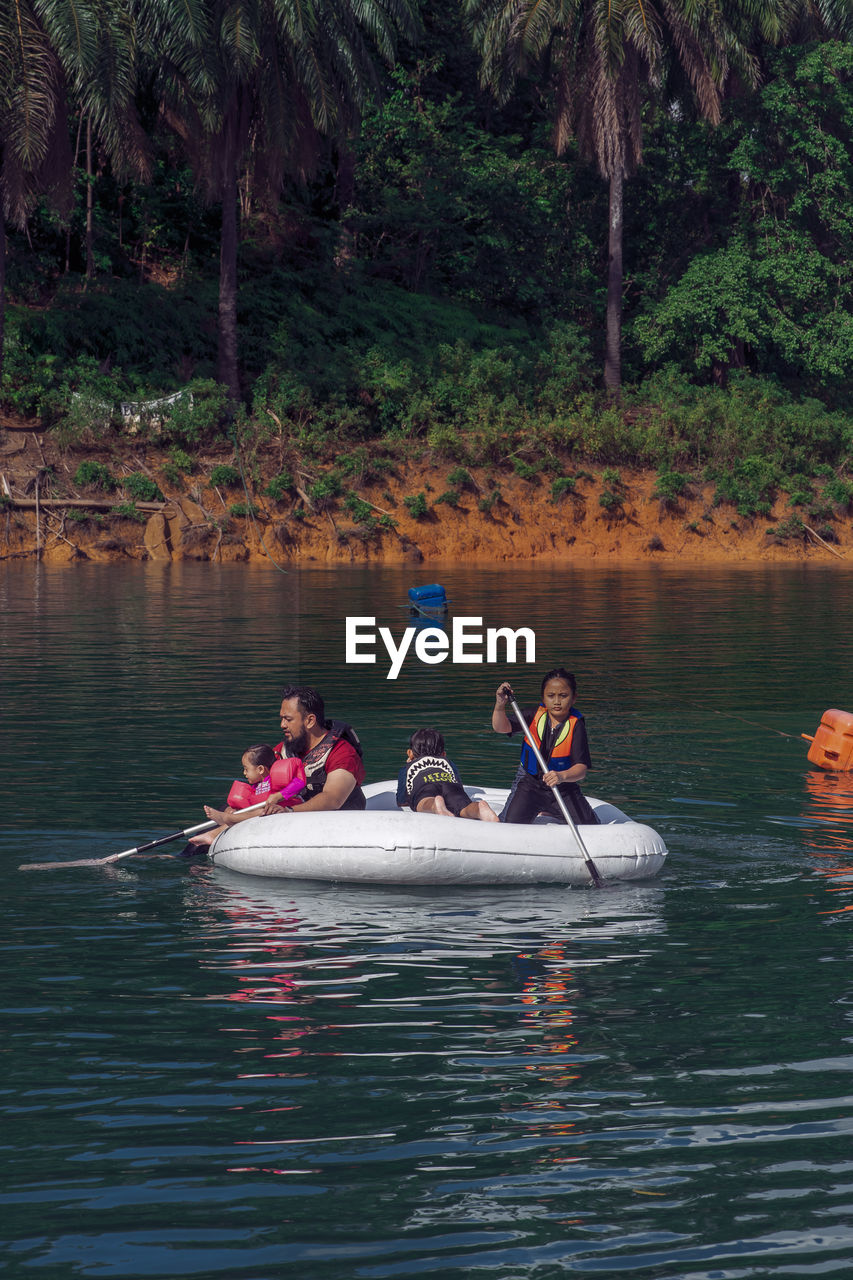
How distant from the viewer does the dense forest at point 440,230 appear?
3550cm

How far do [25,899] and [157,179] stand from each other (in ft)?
124

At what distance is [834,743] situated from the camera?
14336 mm

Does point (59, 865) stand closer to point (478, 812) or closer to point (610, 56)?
point (478, 812)

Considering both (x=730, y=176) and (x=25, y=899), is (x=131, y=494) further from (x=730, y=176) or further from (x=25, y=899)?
(x=25, y=899)

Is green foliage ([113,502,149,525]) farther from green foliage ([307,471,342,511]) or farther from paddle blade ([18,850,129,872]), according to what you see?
paddle blade ([18,850,129,872])

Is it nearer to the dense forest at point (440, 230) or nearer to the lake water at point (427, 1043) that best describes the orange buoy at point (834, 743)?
the lake water at point (427, 1043)

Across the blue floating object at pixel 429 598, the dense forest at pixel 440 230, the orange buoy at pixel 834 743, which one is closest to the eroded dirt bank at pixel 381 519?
the dense forest at pixel 440 230

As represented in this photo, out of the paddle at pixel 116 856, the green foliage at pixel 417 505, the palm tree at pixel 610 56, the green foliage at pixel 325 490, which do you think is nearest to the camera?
the paddle at pixel 116 856

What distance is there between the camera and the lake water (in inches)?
197

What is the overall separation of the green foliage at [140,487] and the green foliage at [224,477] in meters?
1.48

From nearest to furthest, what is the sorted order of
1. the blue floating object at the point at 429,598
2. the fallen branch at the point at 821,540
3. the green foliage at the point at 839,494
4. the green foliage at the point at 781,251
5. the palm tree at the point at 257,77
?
the blue floating object at the point at 429,598
the palm tree at the point at 257,77
the fallen branch at the point at 821,540
the green foliage at the point at 839,494
the green foliage at the point at 781,251

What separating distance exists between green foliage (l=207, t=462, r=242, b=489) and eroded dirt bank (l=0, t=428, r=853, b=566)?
10 centimetres

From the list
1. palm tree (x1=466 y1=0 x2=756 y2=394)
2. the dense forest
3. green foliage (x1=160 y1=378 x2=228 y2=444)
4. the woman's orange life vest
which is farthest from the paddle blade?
palm tree (x1=466 y1=0 x2=756 y2=394)

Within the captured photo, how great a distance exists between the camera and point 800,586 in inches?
1318
